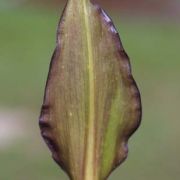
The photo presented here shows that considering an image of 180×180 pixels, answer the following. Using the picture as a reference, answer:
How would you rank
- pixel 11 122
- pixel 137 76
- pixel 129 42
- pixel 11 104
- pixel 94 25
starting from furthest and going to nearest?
pixel 129 42
pixel 137 76
pixel 11 104
pixel 11 122
pixel 94 25

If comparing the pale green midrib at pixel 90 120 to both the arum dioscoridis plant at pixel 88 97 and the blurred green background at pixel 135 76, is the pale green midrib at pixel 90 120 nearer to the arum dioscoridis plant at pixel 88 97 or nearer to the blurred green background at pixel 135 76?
the arum dioscoridis plant at pixel 88 97

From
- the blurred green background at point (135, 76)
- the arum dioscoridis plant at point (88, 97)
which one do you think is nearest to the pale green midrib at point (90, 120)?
the arum dioscoridis plant at point (88, 97)

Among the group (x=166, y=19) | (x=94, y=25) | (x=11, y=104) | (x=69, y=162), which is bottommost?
(x=166, y=19)

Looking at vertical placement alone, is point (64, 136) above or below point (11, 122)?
above

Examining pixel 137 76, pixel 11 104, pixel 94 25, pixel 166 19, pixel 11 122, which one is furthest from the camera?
pixel 166 19

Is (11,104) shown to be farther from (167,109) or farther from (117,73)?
(117,73)

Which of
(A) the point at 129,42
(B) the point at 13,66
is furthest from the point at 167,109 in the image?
(A) the point at 129,42

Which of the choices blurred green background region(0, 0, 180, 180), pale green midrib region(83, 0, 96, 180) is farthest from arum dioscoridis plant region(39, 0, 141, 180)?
blurred green background region(0, 0, 180, 180)
